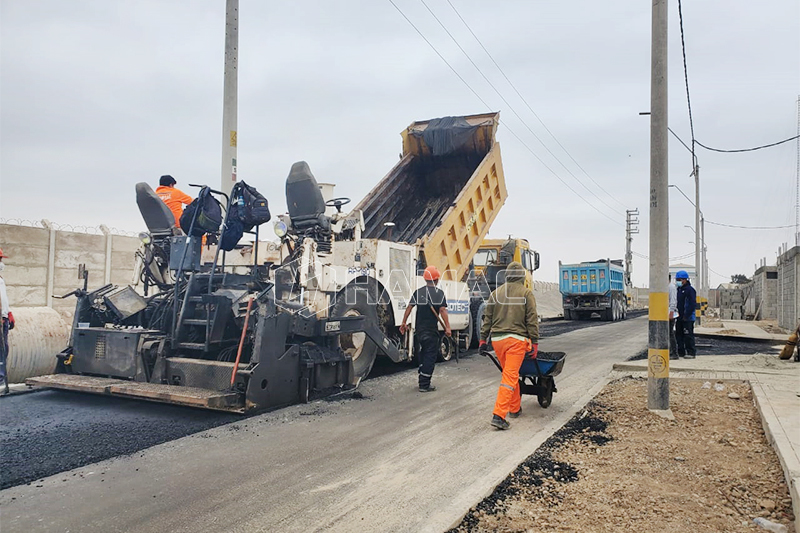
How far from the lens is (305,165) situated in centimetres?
719

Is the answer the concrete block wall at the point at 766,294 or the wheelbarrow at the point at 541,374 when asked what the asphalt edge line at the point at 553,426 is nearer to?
the wheelbarrow at the point at 541,374

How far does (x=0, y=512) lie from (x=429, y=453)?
2.93m

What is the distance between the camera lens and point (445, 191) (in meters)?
11.5

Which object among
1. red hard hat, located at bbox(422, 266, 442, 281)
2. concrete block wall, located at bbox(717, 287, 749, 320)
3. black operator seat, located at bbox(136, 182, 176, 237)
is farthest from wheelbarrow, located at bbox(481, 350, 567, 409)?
concrete block wall, located at bbox(717, 287, 749, 320)

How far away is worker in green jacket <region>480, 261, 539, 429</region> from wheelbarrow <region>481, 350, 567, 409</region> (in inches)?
11.6

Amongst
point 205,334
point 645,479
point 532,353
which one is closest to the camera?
point 645,479

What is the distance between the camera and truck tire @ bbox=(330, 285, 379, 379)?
7145 mm

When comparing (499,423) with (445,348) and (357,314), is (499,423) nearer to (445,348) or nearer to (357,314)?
(357,314)

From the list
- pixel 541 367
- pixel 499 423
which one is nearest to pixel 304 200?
pixel 541 367

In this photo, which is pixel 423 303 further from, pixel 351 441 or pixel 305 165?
pixel 351 441

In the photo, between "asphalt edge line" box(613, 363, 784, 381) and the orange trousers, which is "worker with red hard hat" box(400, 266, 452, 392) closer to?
the orange trousers

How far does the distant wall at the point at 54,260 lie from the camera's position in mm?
10078

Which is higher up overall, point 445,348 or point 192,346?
point 192,346

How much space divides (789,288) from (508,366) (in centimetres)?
1535
